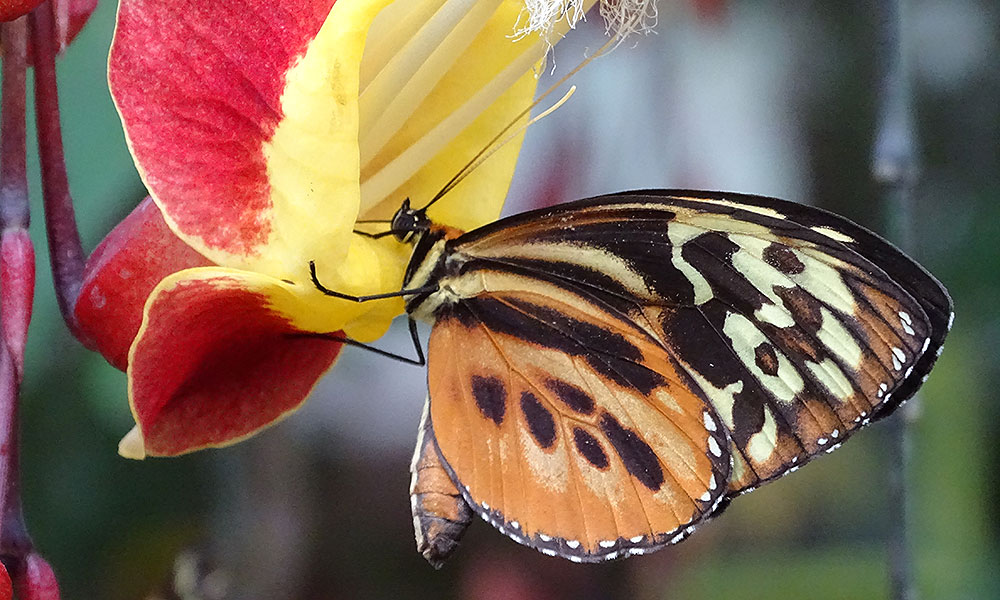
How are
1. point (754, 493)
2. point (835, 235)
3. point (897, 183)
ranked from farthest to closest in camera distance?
point (754, 493), point (897, 183), point (835, 235)

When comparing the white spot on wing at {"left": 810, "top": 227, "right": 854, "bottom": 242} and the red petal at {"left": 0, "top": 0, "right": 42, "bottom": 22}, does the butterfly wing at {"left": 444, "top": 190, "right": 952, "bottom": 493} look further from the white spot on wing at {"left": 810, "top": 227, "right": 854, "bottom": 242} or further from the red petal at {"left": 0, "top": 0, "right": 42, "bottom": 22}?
the red petal at {"left": 0, "top": 0, "right": 42, "bottom": 22}

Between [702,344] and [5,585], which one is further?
[702,344]

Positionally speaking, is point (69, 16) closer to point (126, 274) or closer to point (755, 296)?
point (126, 274)

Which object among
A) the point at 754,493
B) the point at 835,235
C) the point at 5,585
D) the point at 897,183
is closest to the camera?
the point at 5,585

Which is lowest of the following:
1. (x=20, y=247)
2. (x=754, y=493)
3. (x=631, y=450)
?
(x=754, y=493)

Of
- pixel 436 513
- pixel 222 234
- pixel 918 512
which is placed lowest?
pixel 918 512

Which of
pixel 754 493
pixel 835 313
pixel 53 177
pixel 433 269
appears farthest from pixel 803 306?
pixel 754 493

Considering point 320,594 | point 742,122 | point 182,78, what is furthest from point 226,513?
point 742,122

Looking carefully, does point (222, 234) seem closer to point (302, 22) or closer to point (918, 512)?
point (302, 22)
